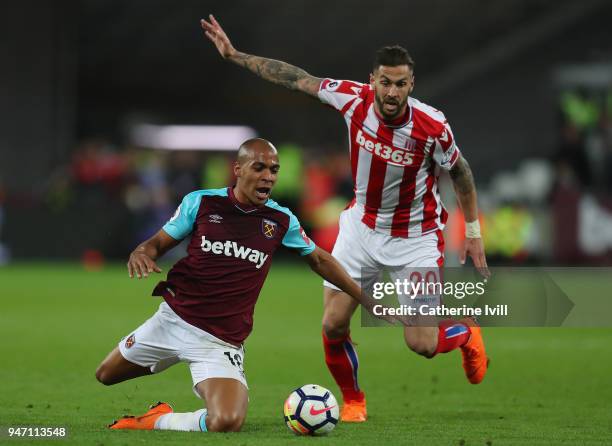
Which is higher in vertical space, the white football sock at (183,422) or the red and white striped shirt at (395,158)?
the red and white striped shirt at (395,158)

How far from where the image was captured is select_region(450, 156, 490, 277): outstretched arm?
6.77m

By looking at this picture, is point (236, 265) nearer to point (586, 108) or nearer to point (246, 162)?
point (246, 162)

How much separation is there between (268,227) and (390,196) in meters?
1.00

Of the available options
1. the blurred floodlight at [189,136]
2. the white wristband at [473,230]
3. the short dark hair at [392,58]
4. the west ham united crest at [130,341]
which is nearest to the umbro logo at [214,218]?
the west ham united crest at [130,341]

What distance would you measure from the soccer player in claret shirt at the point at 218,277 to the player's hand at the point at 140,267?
298 millimetres

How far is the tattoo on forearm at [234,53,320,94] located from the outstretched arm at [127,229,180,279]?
1384mm

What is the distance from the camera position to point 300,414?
5.88 meters

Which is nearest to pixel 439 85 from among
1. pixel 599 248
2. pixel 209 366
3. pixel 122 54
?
pixel 122 54

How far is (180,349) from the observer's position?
6.22m

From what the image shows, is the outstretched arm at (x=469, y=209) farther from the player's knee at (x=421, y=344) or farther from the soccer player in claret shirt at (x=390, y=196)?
the player's knee at (x=421, y=344)

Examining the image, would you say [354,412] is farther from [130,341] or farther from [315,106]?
[315,106]

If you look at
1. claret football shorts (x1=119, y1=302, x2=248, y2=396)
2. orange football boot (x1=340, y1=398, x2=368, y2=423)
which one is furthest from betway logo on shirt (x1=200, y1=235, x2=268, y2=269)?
orange football boot (x1=340, y1=398, x2=368, y2=423)

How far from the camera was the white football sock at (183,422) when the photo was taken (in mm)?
5914

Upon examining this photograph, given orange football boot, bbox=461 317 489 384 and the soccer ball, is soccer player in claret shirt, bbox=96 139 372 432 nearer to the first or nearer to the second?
the soccer ball
